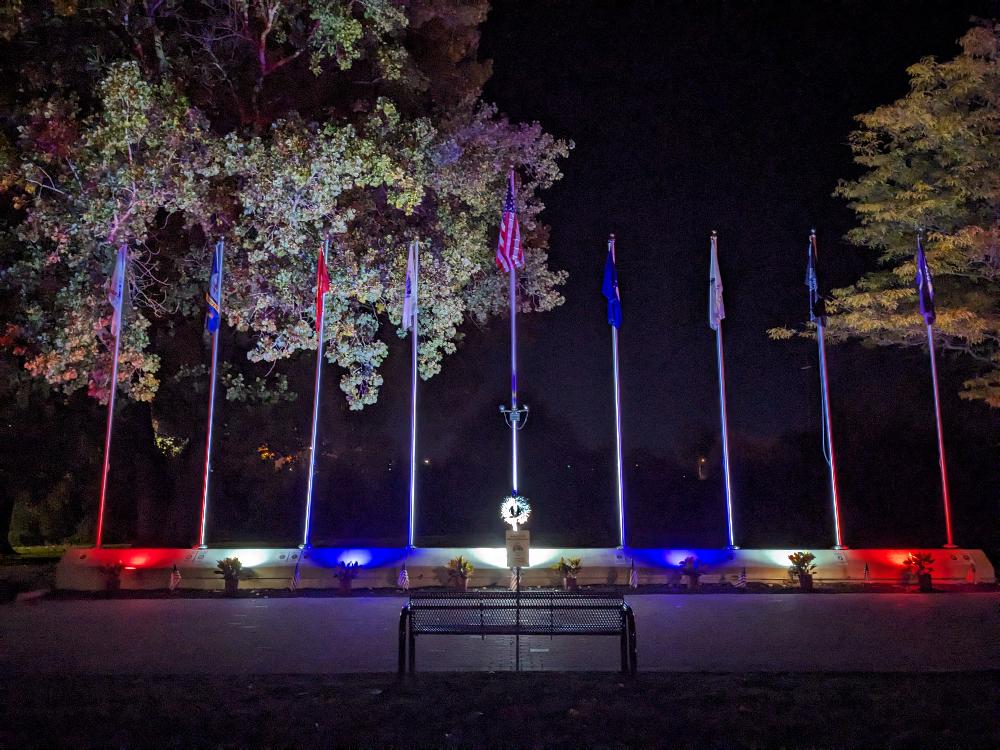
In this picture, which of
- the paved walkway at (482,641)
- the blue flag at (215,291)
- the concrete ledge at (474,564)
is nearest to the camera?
the paved walkway at (482,641)

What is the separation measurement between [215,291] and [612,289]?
9064 mm

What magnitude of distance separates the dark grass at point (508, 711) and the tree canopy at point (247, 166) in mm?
11333

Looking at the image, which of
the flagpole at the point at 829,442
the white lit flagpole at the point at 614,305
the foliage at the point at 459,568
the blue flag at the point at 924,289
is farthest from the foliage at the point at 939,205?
the foliage at the point at 459,568

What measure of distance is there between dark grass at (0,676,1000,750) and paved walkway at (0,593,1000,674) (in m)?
0.88

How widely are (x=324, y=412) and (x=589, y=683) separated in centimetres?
2333

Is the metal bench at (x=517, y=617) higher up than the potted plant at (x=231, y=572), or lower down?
lower down

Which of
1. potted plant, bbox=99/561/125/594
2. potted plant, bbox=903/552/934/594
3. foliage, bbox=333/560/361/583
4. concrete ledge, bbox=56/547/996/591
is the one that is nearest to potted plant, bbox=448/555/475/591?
concrete ledge, bbox=56/547/996/591

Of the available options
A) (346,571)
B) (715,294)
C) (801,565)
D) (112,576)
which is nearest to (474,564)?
(346,571)

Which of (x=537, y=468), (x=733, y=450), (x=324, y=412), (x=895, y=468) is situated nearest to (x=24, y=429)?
(x=324, y=412)

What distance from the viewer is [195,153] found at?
709 inches

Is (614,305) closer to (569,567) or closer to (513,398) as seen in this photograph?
(513,398)

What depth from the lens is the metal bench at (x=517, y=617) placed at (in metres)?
9.15

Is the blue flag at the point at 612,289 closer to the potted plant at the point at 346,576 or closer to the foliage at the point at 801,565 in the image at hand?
the foliage at the point at 801,565

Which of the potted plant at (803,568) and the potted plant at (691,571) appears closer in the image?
the potted plant at (803,568)
